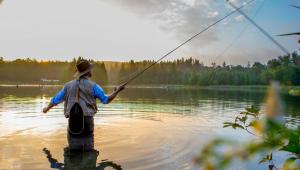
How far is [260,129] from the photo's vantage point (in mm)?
775

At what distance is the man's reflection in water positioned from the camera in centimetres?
825

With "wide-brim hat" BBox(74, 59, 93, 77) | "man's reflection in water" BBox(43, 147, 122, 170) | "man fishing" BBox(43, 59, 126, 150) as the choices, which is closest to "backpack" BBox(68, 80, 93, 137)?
"man fishing" BBox(43, 59, 126, 150)

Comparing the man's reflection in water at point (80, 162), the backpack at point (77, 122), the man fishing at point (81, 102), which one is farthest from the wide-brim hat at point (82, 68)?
the man's reflection in water at point (80, 162)

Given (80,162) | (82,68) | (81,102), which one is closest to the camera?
(80,162)

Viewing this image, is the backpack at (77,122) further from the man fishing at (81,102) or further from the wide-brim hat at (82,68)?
the wide-brim hat at (82,68)

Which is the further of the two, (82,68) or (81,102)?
(82,68)

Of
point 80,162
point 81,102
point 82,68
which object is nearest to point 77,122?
point 81,102

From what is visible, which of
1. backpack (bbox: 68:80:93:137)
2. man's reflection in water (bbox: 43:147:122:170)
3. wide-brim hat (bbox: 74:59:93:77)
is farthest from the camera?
wide-brim hat (bbox: 74:59:93:77)

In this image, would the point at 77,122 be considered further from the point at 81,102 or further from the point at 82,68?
the point at 82,68

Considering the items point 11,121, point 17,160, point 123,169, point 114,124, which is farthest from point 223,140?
point 11,121

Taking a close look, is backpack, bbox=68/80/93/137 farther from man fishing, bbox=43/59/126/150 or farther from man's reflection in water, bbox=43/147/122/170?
man's reflection in water, bbox=43/147/122/170

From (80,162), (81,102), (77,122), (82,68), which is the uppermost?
(82,68)

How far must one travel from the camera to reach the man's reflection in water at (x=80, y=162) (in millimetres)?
8250

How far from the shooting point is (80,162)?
856 cm
